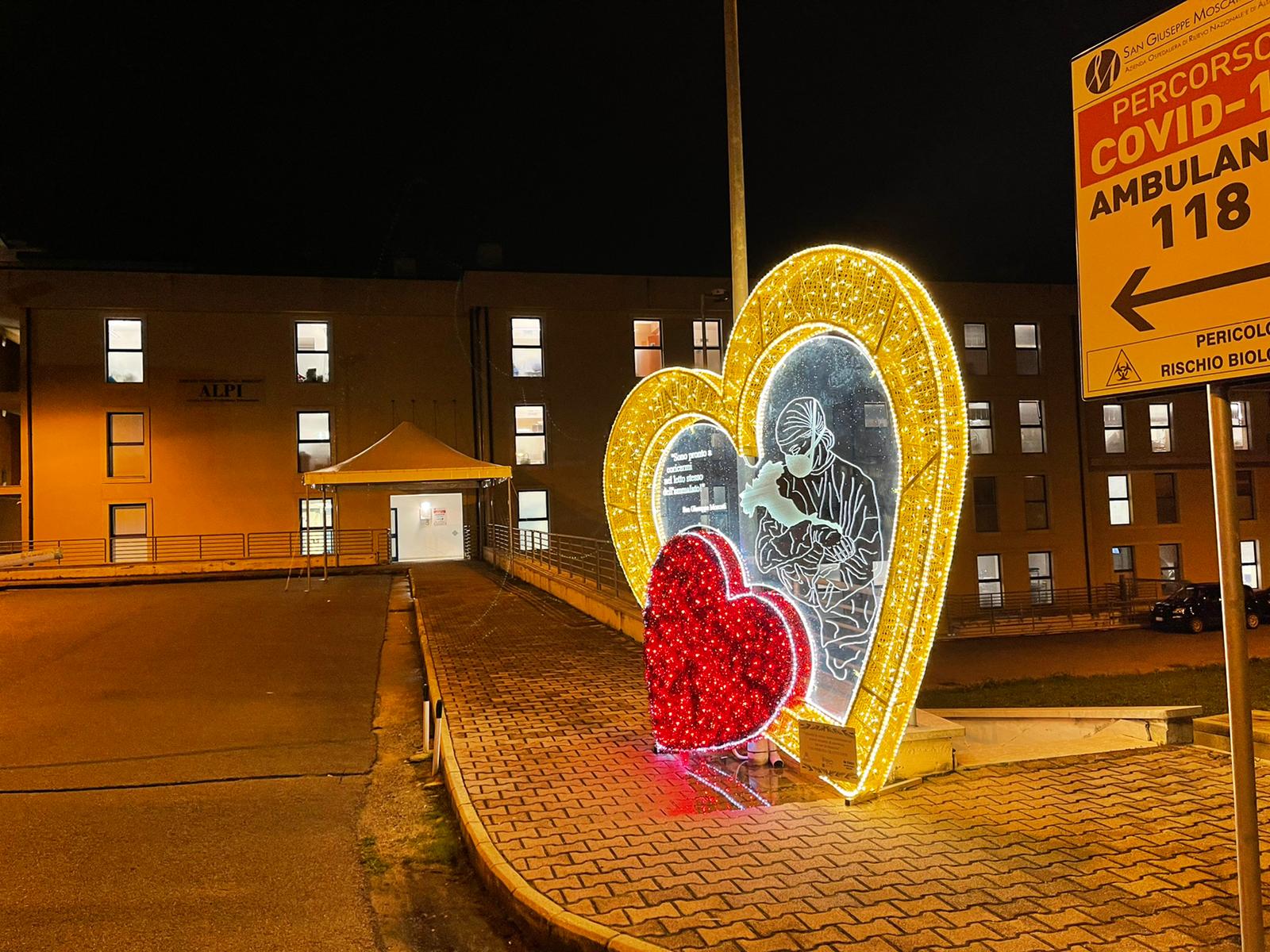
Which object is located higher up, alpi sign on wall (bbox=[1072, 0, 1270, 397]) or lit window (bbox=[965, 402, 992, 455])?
lit window (bbox=[965, 402, 992, 455])

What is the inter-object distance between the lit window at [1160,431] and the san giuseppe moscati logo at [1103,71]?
31.9 meters

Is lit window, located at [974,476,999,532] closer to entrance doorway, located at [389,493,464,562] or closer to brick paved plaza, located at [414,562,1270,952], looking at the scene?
entrance doorway, located at [389,493,464,562]

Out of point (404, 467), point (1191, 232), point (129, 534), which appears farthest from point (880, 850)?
point (129, 534)

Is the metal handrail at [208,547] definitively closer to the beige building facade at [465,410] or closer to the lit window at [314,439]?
the beige building facade at [465,410]

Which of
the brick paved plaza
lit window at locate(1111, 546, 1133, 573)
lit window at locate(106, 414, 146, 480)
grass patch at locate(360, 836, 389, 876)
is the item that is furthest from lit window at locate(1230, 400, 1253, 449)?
lit window at locate(106, 414, 146, 480)

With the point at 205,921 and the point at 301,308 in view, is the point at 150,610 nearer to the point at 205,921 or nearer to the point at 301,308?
the point at 301,308

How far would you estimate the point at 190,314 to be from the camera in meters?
29.2

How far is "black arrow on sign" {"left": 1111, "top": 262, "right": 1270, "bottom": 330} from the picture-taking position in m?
2.93

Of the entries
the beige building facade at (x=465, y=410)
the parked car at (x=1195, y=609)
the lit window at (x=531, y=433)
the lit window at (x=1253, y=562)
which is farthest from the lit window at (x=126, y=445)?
the lit window at (x=1253, y=562)

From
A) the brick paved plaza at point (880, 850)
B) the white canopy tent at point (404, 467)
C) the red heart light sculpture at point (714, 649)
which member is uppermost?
the white canopy tent at point (404, 467)

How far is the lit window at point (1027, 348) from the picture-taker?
103 feet

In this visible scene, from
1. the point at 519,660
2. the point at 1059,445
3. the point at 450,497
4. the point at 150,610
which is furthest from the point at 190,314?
the point at 1059,445

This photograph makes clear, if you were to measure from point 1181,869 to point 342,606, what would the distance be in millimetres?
17077

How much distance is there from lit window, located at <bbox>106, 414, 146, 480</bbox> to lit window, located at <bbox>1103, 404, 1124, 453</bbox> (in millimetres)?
29635
